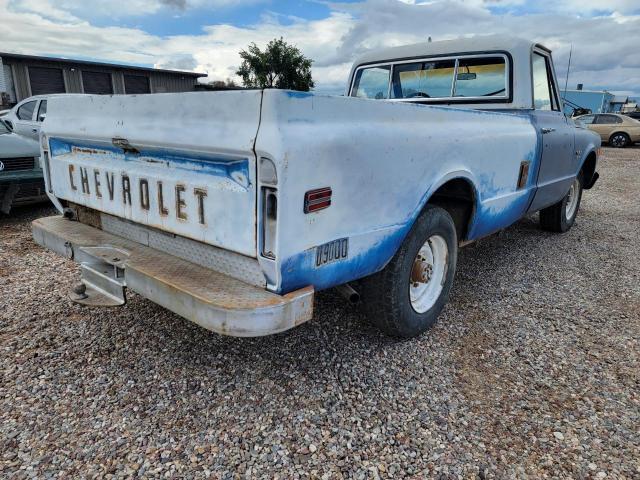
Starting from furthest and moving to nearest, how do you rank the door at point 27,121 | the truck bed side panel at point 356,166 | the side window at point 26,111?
the side window at point 26,111, the door at point 27,121, the truck bed side panel at point 356,166

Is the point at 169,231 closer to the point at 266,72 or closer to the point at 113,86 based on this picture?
the point at 113,86

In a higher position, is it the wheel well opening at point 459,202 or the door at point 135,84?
the door at point 135,84

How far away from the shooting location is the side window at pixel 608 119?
61.0 ft

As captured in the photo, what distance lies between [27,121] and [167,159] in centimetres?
777

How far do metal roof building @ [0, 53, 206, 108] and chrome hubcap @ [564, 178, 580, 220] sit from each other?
22910mm

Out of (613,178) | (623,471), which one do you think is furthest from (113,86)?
(623,471)

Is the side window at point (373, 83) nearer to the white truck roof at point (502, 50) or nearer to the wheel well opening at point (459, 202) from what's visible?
the white truck roof at point (502, 50)

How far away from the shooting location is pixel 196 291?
6.39 ft

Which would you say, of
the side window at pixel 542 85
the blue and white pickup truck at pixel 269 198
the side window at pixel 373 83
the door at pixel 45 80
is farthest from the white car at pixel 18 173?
the door at pixel 45 80

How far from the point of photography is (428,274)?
2920mm

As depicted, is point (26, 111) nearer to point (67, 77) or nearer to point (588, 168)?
point (588, 168)

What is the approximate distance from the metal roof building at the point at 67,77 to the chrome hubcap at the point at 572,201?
902 inches

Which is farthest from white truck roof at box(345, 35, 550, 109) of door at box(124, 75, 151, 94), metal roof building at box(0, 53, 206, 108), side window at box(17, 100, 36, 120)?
door at box(124, 75, 151, 94)

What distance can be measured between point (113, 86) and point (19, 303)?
81.0 ft
